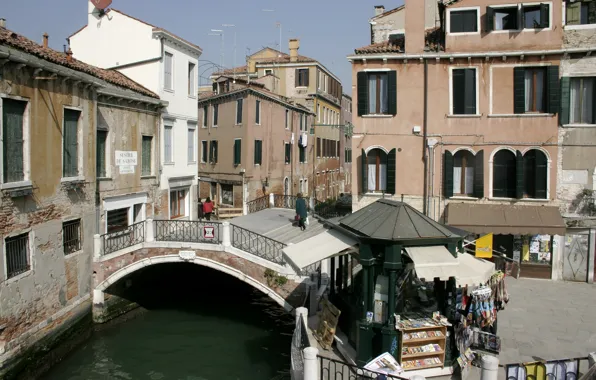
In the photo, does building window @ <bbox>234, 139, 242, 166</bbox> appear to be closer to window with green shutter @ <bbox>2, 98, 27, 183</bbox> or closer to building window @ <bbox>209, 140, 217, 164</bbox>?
building window @ <bbox>209, 140, 217, 164</bbox>

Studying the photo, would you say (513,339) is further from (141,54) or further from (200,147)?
(200,147)

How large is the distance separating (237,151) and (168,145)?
657cm

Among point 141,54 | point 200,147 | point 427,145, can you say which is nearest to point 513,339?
point 427,145

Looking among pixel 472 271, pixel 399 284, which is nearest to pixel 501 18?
pixel 399 284

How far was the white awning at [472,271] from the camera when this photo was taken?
7.71m

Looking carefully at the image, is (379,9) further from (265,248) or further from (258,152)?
(265,248)

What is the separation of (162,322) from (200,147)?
13772mm

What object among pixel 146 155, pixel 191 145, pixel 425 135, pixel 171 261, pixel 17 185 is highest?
pixel 425 135

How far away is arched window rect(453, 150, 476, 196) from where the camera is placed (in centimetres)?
1584

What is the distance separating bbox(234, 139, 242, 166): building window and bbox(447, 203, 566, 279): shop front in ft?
39.1

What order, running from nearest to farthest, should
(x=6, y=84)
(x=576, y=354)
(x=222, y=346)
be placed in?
(x=576, y=354)
(x=6, y=84)
(x=222, y=346)

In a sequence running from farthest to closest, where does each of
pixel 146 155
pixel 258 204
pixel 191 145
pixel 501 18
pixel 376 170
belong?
pixel 258 204 < pixel 191 145 < pixel 146 155 < pixel 376 170 < pixel 501 18

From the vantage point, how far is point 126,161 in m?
16.1

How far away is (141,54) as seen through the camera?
58.4 feet
